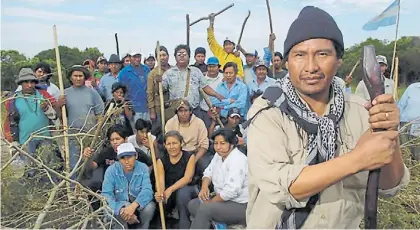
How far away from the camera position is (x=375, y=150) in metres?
1.15

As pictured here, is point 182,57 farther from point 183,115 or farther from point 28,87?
point 28,87

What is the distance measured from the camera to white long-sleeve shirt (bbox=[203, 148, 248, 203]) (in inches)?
171

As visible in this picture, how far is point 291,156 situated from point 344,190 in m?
0.18

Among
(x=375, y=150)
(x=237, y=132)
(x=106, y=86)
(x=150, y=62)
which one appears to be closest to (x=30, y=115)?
(x=106, y=86)

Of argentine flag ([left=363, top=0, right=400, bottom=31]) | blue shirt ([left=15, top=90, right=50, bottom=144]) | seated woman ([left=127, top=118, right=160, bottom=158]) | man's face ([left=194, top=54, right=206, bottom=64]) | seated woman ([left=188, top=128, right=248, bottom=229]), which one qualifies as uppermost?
argentine flag ([left=363, top=0, right=400, bottom=31])

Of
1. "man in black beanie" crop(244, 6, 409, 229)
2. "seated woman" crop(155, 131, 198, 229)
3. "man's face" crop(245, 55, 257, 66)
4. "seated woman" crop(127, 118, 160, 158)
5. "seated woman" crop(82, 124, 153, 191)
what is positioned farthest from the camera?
"man's face" crop(245, 55, 257, 66)

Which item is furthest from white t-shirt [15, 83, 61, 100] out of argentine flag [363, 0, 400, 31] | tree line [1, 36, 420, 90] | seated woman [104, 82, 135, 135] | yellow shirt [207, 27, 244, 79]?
argentine flag [363, 0, 400, 31]

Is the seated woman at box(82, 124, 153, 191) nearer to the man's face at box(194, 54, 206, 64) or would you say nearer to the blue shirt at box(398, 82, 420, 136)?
the man's face at box(194, 54, 206, 64)

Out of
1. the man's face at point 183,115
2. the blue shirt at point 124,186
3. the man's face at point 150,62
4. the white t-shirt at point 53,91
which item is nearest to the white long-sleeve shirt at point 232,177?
the blue shirt at point 124,186

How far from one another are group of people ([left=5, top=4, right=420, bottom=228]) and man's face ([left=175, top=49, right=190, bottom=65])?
1.0 inches

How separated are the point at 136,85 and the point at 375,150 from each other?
17.6ft

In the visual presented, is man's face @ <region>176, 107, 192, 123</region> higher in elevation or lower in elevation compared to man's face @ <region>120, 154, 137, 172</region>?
higher

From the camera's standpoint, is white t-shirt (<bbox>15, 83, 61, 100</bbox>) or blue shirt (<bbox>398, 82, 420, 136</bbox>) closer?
blue shirt (<bbox>398, 82, 420, 136</bbox>)

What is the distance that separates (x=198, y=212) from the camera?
14.8 feet
